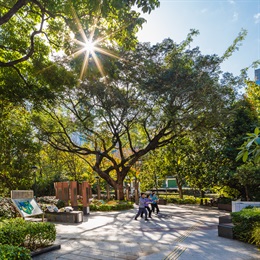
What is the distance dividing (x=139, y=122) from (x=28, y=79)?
9.85 meters

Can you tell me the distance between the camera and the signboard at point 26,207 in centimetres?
841

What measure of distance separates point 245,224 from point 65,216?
8600 millimetres

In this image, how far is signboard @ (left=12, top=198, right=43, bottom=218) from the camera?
8406mm

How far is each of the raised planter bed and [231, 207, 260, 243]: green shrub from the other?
25.0 ft

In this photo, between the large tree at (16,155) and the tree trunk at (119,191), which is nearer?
the large tree at (16,155)

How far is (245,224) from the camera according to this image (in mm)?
8359

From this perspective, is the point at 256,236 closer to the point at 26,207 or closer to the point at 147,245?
the point at 147,245

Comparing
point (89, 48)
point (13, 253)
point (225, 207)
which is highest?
point (89, 48)

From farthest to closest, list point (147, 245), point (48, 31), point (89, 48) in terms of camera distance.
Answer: point (48, 31) → point (89, 48) → point (147, 245)

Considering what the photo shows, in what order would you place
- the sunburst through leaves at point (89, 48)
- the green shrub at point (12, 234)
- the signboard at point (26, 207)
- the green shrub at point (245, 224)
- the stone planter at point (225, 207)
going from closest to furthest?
the green shrub at point (12, 234) < the sunburst through leaves at point (89, 48) < the green shrub at point (245, 224) < the signboard at point (26, 207) < the stone planter at point (225, 207)

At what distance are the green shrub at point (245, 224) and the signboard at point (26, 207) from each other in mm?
6682

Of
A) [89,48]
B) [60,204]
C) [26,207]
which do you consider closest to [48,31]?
[89,48]

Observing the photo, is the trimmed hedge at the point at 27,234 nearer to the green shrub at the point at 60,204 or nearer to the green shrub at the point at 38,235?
the green shrub at the point at 38,235

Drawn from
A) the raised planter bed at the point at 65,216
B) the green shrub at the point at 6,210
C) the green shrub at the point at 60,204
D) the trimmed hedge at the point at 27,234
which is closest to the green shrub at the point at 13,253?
the trimmed hedge at the point at 27,234
